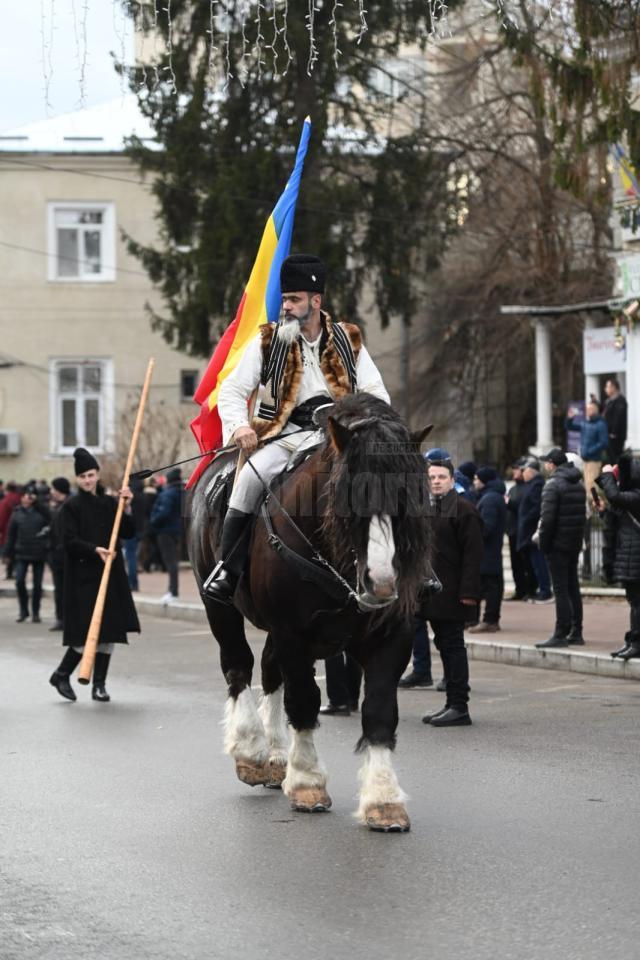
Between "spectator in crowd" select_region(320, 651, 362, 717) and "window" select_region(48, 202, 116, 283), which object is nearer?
"spectator in crowd" select_region(320, 651, 362, 717)

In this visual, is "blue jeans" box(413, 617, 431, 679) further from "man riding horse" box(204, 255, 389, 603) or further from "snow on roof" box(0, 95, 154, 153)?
"snow on roof" box(0, 95, 154, 153)

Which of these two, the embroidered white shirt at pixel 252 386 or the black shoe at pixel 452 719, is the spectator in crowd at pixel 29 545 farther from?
the embroidered white shirt at pixel 252 386

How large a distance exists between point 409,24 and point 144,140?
246 inches

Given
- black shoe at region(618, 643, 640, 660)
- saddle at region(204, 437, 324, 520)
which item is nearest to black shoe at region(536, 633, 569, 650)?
black shoe at region(618, 643, 640, 660)

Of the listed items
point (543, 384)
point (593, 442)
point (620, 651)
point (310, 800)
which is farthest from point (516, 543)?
point (310, 800)

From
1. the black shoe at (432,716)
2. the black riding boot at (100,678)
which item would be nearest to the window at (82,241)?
the black riding boot at (100,678)

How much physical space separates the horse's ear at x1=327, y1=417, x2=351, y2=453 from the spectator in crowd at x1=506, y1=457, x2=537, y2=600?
535 inches

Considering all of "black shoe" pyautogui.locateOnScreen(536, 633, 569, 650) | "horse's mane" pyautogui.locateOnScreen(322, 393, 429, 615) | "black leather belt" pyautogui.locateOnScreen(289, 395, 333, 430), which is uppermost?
"black leather belt" pyautogui.locateOnScreen(289, 395, 333, 430)

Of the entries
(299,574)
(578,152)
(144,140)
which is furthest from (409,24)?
(299,574)

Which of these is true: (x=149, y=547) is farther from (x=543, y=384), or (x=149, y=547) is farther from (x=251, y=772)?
(x=251, y=772)

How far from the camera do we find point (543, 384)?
3216cm

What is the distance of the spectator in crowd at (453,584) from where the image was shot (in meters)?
11.4

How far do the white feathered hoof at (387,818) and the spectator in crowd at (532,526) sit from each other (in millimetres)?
12171

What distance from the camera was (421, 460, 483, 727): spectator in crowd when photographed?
11.4 metres
